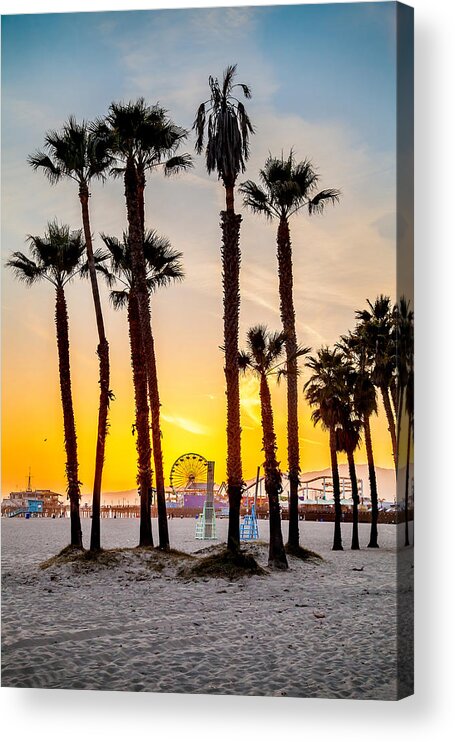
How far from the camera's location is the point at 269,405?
416 inches

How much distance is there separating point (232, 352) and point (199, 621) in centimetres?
232

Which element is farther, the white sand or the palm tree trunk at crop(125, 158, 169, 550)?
the palm tree trunk at crop(125, 158, 169, 550)

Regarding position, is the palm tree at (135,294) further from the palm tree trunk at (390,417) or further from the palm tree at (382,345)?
the palm tree trunk at (390,417)

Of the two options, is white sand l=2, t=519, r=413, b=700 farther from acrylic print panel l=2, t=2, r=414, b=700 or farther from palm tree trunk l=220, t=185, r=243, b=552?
palm tree trunk l=220, t=185, r=243, b=552

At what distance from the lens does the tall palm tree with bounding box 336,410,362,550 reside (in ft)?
32.3

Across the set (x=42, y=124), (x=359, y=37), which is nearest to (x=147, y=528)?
(x=42, y=124)

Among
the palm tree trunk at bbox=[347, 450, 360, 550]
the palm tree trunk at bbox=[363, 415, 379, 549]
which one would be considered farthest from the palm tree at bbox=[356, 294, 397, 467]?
the palm tree trunk at bbox=[347, 450, 360, 550]

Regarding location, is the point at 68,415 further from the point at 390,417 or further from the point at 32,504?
the point at 390,417

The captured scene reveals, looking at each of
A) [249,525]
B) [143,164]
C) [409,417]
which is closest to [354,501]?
[409,417]

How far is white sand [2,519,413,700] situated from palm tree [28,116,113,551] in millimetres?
457

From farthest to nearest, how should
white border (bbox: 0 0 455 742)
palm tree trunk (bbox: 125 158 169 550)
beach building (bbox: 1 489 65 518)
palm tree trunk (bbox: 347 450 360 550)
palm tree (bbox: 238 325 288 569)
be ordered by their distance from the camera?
palm tree trunk (bbox: 125 158 169 550), beach building (bbox: 1 489 65 518), palm tree (bbox: 238 325 288 569), palm tree trunk (bbox: 347 450 360 550), white border (bbox: 0 0 455 742)

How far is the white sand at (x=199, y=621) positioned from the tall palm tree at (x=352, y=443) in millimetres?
99

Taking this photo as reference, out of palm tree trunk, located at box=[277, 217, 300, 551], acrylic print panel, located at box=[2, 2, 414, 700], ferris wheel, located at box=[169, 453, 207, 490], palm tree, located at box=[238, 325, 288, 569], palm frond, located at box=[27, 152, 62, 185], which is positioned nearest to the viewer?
acrylic print panel, located at box=[2, 2, 414, 700]

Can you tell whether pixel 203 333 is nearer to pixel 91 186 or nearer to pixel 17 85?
pixel 91 186
